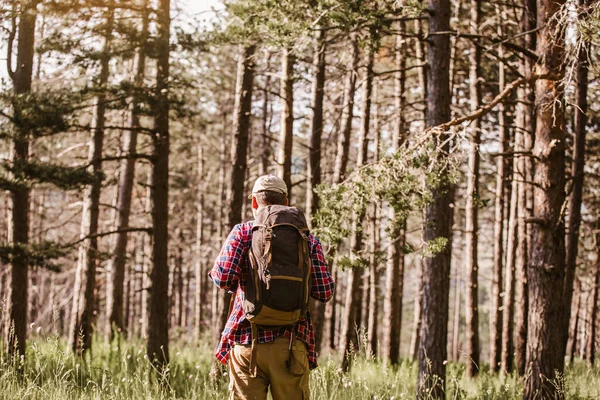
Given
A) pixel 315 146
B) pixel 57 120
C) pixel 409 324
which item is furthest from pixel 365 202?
pixel 409 324

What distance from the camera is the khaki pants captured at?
374 centimetres

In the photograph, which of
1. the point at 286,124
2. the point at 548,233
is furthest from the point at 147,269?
the point at 548,233

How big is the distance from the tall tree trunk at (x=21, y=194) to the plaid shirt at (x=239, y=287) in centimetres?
675

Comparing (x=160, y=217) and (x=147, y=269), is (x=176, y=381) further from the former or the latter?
(x=147, y=269)

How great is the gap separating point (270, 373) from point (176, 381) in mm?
6489

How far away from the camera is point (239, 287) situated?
3.90 m

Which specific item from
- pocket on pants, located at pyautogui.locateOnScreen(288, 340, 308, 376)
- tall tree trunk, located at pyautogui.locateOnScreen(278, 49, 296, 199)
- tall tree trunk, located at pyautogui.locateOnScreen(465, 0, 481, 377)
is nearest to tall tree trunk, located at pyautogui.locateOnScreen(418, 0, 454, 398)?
tall tree trunk, located at pyautogui.locateOnScreen(278, 49, 296, 199)

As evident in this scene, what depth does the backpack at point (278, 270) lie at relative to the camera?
3.61 m

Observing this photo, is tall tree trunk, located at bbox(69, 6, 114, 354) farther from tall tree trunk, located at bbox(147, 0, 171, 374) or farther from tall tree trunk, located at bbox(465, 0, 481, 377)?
tall tree trunk, located at bbox(465, 0, 481, 377)

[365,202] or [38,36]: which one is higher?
[38,36]

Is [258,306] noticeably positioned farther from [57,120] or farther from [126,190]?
[126,190]

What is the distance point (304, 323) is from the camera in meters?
3.91

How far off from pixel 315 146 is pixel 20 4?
5.95m

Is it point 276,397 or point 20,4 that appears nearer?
point 276,397
